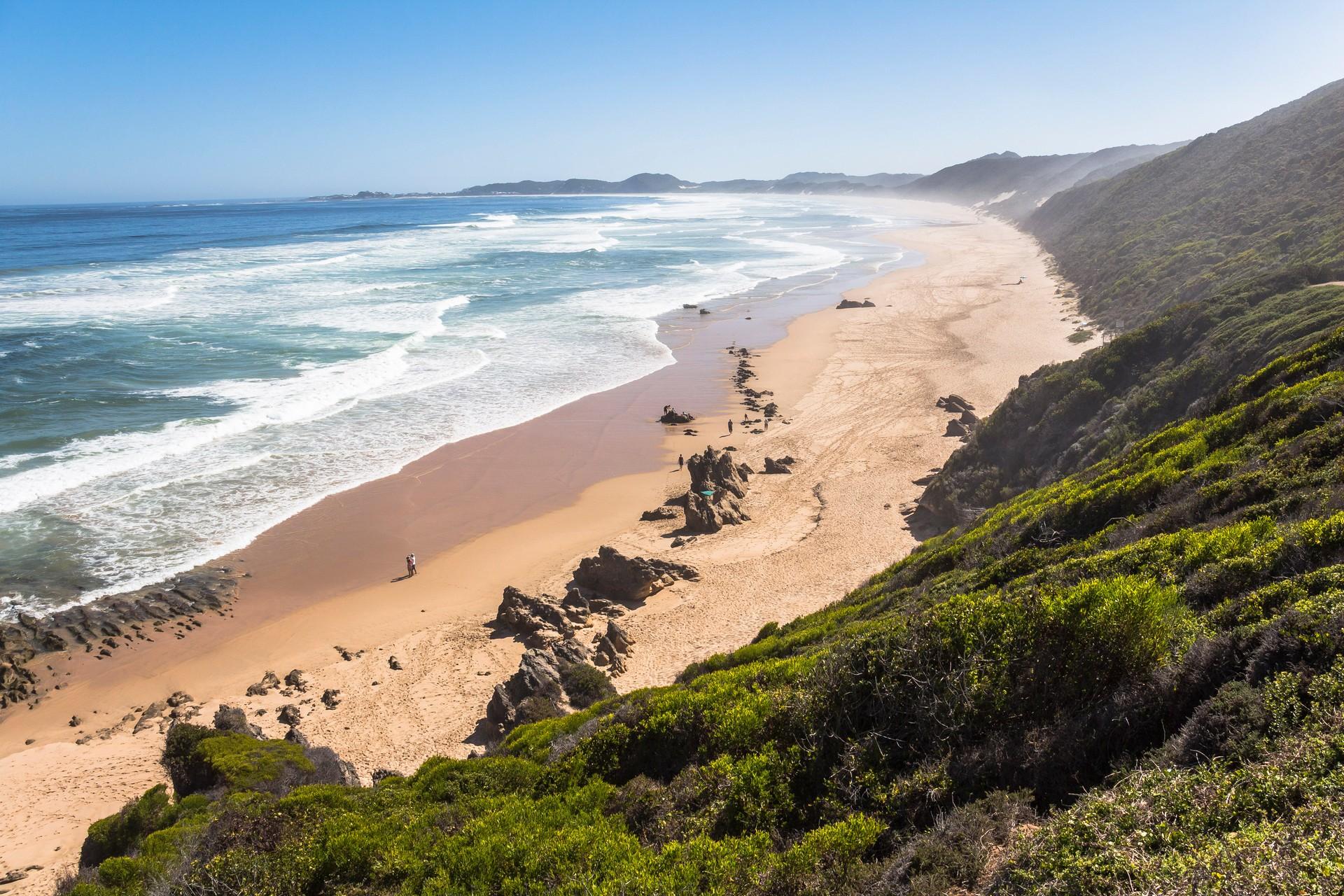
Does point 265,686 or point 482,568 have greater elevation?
point 482,568

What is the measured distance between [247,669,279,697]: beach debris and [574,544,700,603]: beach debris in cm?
594

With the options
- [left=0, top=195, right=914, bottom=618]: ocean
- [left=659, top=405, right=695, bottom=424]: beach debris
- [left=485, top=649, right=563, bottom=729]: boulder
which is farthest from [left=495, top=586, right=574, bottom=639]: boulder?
[left=659, top=405, right=695, bottom=424]: beach debris

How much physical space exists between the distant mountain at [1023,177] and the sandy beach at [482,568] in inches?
3640

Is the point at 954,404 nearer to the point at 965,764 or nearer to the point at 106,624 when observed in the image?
the point at 965,764

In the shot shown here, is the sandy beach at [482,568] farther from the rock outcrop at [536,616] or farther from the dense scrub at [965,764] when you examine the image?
the dense scrub at [965,764]

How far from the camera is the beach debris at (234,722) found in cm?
1133

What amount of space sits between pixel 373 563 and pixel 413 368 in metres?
16.7

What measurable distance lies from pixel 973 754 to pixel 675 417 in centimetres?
2123

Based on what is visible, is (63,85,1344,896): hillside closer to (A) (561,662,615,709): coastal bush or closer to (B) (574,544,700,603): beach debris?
(A) (561,662,615,709): coastal bush

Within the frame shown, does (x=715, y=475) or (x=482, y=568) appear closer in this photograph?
(x=482, y=568)

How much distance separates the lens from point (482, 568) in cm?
1739

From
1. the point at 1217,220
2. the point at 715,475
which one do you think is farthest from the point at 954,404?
the point at 1217,220

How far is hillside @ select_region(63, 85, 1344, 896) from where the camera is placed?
4238 mm

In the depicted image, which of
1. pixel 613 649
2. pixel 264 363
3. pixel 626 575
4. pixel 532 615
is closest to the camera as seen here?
pixel 613 649
